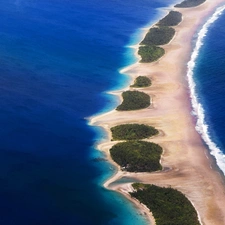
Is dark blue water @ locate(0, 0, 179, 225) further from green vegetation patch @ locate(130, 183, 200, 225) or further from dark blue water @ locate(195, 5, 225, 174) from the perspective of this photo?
dark blue water @ locate(195, 5, 225, 174)

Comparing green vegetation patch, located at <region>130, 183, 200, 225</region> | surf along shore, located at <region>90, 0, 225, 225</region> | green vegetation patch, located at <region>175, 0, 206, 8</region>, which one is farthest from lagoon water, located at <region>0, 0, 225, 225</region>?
green vegetation patch, located at <region>175, 0, 206, 8</region>

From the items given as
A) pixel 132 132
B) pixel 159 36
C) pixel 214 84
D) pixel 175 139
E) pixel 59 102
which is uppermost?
pixel 159 36

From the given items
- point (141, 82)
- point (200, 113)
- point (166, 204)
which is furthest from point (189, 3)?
point (166, 204)

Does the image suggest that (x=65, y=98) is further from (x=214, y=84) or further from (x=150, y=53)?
(x=150, y=53)

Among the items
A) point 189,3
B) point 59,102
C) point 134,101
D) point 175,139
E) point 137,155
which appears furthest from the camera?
point 189,3

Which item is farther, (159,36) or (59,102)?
(159,36)

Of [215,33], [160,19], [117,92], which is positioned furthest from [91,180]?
[160,19]

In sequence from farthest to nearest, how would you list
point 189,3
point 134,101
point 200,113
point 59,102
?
1. point 189,3
2. point 59,102
3. point 134,101
4. point 200,113
